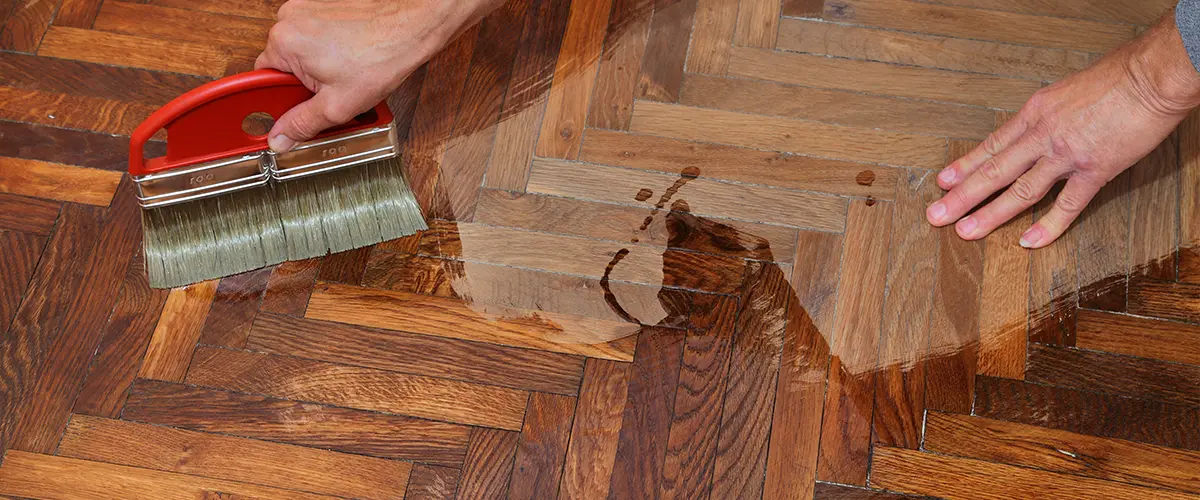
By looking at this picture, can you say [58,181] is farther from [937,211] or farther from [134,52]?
[937,211]

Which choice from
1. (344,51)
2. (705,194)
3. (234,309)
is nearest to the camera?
(344,51)

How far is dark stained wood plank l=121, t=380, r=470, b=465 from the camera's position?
1.59 metres

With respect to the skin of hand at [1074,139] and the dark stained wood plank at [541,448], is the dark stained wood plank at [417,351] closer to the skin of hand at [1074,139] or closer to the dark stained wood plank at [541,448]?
the dark stained wood plank at [541,448]

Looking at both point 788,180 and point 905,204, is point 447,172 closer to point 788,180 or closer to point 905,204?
point 788,180

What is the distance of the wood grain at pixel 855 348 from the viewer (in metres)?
1.59

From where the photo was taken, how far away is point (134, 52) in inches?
76.0

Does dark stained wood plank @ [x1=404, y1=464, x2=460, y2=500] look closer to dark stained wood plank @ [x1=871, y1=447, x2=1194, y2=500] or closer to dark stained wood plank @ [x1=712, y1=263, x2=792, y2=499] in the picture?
dark stained wood plank @ [x1=712, y1=263, x2=792, y2=499]

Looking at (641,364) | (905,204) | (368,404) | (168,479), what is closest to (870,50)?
(905,204)

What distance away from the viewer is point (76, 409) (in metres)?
1.61

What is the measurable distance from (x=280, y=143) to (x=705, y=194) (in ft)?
2.55

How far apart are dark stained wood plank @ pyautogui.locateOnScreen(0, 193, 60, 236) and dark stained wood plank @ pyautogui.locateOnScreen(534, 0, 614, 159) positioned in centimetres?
93

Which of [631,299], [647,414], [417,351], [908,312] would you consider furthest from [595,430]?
[908,312]

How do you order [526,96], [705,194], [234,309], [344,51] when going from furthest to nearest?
[526,96] < [705,194] < [234,309] < [344,51]

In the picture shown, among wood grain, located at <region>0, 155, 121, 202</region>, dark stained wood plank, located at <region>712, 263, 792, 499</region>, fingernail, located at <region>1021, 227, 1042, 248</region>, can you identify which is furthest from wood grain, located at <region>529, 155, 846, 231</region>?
wood grain, located at <region>0, 155, 121, 202</region>
